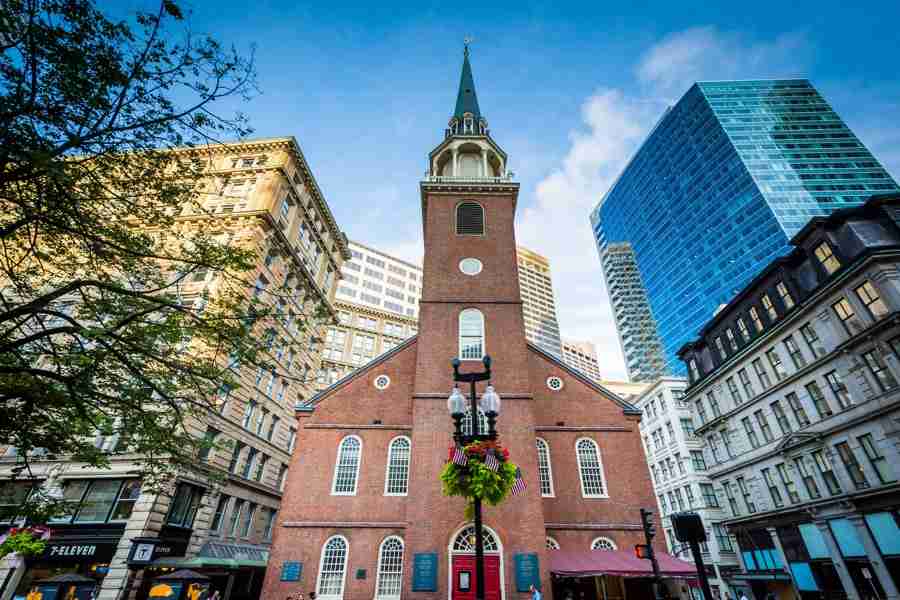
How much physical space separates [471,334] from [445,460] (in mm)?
6337

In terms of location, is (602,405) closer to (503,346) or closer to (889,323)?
(503,346)

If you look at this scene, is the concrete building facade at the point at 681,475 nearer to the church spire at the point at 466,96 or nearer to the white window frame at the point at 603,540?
the white window frame at the point at 603,540

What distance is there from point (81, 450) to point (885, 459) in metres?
31.6

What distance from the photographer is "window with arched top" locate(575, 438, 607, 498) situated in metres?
19.0

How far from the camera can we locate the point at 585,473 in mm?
19562

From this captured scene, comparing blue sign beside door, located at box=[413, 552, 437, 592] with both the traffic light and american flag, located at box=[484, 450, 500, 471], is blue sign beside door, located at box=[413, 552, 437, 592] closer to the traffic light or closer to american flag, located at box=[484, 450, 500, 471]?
the traffic light

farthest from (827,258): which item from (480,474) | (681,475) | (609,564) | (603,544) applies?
(480,474)

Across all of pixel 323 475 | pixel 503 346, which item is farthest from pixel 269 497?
pixel 503 346

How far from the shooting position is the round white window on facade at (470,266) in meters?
23.4

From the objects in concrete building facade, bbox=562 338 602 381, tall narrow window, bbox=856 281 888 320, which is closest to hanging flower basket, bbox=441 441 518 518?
tall narrow window, bbox=856 281 888 320

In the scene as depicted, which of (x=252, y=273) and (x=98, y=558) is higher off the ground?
(x=252, y=273)

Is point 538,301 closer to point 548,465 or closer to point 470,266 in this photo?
point 470,266

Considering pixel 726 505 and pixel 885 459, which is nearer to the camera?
pixel 885 459

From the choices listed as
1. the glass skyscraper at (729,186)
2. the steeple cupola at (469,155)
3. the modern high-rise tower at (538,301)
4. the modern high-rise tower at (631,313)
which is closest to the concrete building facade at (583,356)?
the modern high-rise tower at (538,301)
